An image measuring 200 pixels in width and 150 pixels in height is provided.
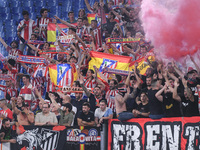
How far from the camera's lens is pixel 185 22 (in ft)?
28.5

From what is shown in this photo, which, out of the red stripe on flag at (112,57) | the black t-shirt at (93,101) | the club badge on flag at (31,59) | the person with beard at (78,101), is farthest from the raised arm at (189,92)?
the club badge on flag at (31,59)

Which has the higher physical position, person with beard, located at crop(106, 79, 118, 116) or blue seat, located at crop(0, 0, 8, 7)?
blue seat, located at crop(0, 0, 8, 7)

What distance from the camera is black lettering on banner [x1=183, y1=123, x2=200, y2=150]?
7.60 meters

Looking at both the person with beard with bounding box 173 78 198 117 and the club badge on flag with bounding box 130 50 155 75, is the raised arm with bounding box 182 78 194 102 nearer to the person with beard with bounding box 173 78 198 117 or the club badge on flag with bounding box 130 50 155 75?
the person with beard with bounding box 173 78 198 117

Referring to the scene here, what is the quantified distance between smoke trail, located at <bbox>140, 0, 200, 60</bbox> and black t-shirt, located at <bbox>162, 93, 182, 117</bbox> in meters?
1.26

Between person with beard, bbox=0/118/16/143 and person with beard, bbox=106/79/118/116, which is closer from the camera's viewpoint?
person with beard, bbox=0/118/16/143

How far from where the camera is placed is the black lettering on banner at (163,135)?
310 inches

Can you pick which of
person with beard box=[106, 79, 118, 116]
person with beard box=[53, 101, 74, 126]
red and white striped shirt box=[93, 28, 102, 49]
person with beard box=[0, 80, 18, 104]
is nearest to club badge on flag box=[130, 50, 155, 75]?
person with beard box=[106, 79, 118, 116]

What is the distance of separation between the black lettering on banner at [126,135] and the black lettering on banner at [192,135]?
1.02 metres

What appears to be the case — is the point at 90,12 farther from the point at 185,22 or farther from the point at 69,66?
the point at 185,22

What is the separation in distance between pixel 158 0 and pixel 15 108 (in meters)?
4.25

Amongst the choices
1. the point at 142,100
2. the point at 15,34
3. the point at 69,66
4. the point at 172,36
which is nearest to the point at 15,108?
the point at 69,66

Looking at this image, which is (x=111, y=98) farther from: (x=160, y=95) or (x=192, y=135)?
(x=192, y=135)

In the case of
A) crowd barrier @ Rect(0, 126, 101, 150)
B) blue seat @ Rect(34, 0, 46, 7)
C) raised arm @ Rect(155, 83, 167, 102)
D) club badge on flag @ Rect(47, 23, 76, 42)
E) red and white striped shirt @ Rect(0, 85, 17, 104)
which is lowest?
crowd barrier @ Rect(0, 126, 101, 150)
